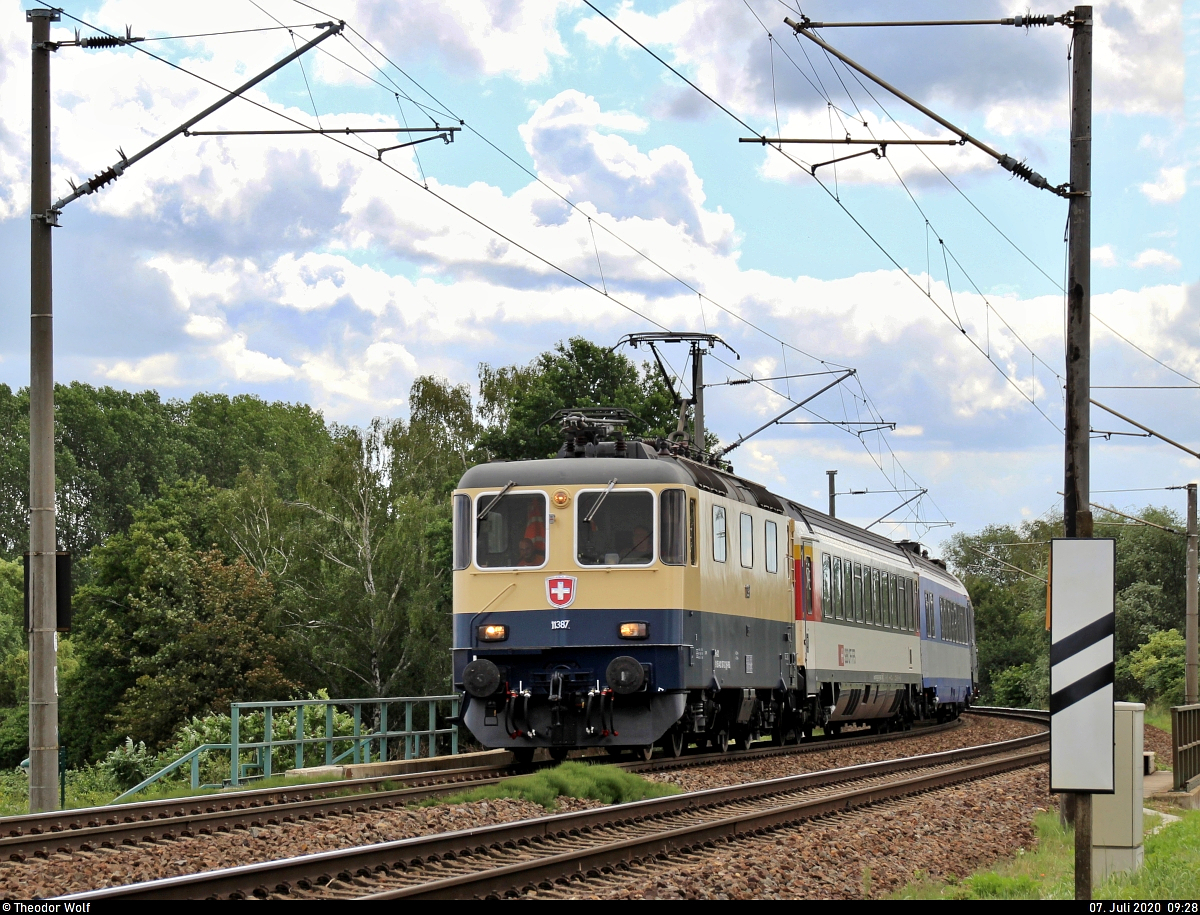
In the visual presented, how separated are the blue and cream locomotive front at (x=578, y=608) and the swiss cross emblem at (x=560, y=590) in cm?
1

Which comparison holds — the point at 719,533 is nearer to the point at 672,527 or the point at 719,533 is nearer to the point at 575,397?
the point at 672,527

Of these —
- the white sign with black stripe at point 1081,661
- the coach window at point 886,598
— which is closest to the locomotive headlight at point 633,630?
the white sign with black stripe at point 1081,661

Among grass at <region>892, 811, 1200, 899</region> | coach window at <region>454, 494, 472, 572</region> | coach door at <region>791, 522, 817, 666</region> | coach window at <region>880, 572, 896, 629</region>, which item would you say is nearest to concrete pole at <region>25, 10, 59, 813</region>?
coach window at <region>454, 494, 472, 572</region>

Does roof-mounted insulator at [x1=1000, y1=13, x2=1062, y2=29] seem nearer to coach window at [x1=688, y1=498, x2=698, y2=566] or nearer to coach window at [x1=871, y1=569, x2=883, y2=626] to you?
coach window at [x1=688, y1=498, x2=698, y2=566]

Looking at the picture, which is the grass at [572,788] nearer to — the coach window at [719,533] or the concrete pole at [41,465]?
the concrete pole at [41,465]

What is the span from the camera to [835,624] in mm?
25156

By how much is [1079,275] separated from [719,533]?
20.0ft

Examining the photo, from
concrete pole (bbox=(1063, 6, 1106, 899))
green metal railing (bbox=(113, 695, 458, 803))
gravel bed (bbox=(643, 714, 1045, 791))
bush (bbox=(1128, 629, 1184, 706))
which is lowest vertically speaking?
bush (bbox=(1128, 629, 1184, 706))

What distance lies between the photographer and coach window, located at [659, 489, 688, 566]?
57.6 feet

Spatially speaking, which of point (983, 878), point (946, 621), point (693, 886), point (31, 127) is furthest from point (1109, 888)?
point (946, 621)

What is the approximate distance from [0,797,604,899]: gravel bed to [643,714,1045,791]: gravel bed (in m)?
3.43

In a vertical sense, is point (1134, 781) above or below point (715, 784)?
above

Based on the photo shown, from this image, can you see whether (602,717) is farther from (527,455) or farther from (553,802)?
(527,455)

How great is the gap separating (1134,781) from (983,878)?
1.41m
